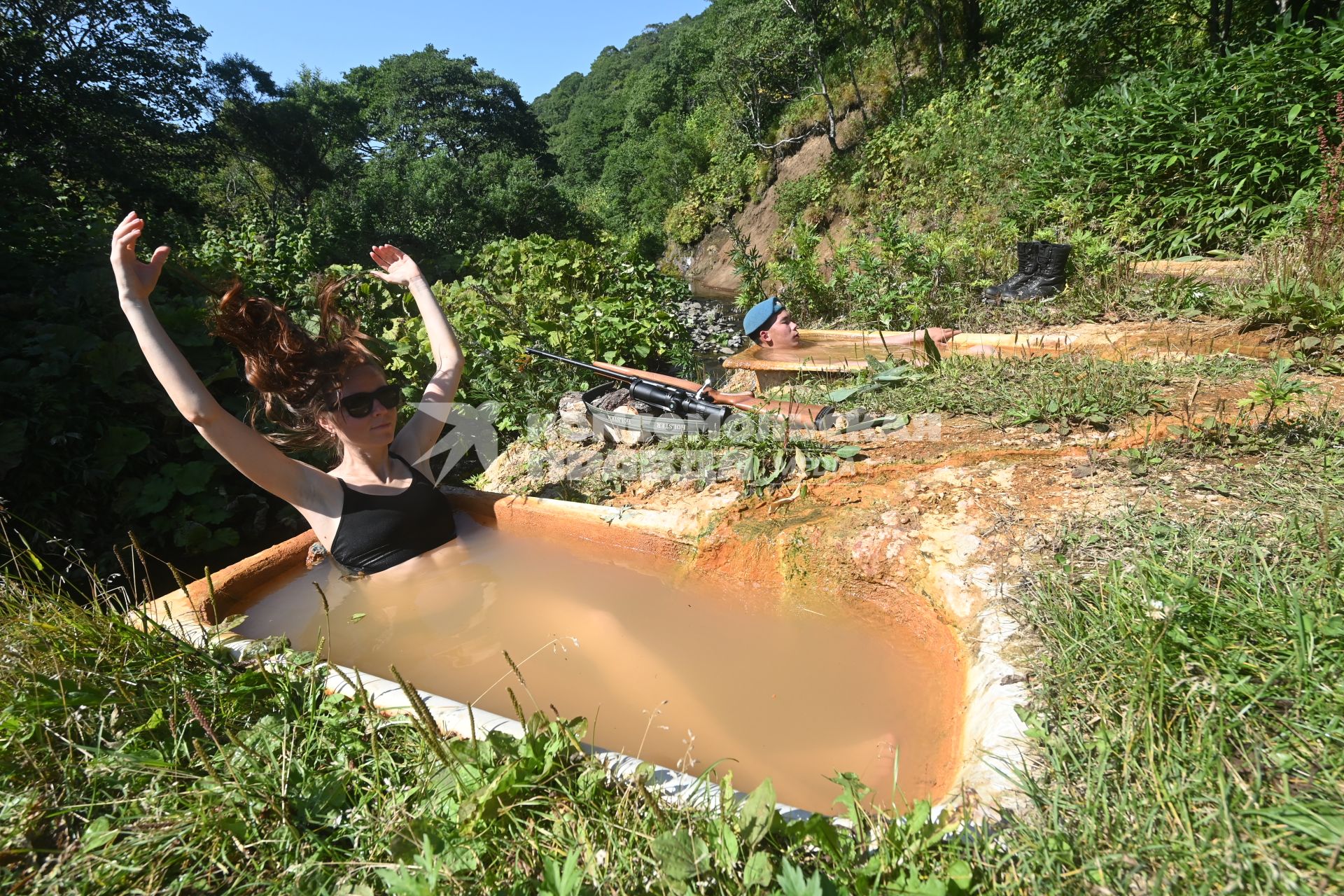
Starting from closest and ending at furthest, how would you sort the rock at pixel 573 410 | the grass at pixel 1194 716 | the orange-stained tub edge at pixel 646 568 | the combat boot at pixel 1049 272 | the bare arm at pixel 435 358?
1. the grass at pixel 1194 716
2. the orange-stained tub edge at pixel 646 568
3. the bare arm at pixel 435 358
4. the rock at pixel 573 410
5. the combat boot at pixel 1049 272

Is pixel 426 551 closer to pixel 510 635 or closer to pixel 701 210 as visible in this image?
pixel 510 635

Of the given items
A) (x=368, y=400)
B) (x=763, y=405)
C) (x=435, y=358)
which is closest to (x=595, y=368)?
(x=763, y=405)

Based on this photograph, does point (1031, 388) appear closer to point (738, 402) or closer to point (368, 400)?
point (738, 402)

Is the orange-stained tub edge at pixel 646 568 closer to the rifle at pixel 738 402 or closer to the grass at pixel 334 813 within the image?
the grass at pixel 334 813

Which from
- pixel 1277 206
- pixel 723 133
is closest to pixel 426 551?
pixel 1277 206

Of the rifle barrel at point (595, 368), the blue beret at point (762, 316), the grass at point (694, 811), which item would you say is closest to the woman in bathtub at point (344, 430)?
the grass at point (694, 811)

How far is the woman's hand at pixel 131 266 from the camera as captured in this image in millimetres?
1771

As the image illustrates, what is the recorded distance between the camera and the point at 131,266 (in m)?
1.79

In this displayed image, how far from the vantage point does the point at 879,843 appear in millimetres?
1103

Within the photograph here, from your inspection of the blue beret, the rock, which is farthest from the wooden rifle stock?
the blue beret

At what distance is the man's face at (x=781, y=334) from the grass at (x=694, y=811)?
13.0 ft

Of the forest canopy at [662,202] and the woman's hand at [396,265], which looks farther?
the forest canopy at [662,202]

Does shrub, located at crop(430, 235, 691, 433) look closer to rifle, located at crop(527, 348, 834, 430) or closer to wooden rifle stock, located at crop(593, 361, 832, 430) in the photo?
rifle, located at crop(527, 348, 834, 430)

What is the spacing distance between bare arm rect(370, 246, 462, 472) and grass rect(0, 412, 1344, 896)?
4.07 ft
